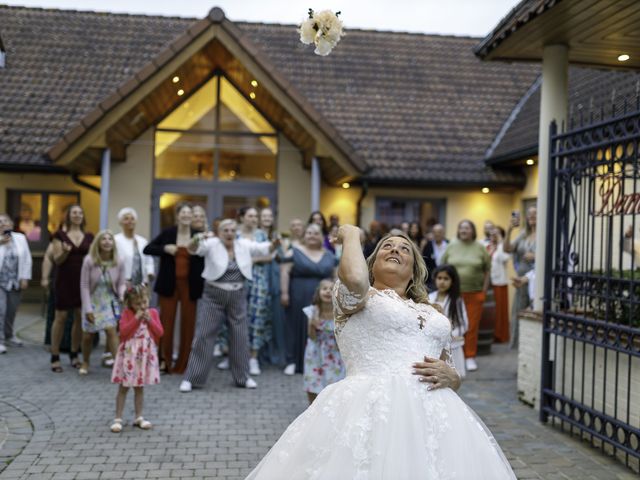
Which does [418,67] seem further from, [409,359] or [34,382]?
[409,359]

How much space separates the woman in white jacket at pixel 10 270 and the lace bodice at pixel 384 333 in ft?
26.8

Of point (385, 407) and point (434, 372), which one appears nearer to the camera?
point (385, 407)

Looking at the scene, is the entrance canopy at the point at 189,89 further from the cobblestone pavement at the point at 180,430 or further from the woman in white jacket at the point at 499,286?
the cobblestone pavement at the point at 180,430

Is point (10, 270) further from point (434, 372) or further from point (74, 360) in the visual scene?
point (434, 372)

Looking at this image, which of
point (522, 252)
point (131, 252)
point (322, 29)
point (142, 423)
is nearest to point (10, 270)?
point (131, 252)

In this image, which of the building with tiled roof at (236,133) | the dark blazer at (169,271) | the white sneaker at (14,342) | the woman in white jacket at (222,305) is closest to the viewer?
the woman in white jacket at (222,305)

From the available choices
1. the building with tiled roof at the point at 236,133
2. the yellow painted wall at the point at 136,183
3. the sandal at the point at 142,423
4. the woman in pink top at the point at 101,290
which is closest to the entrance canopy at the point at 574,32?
the building with tiled roof at the point at 236,133

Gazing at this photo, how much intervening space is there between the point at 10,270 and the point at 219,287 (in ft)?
12.4

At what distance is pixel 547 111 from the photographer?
760 centimetres

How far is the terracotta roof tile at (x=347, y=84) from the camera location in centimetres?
1472

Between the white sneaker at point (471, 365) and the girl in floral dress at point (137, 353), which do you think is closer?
the girl in floral dress at point (137, 353)

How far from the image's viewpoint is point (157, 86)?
12.0m

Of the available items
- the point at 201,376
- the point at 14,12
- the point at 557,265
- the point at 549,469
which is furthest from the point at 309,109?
the point at 14,12

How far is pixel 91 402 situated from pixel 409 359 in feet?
16.5
